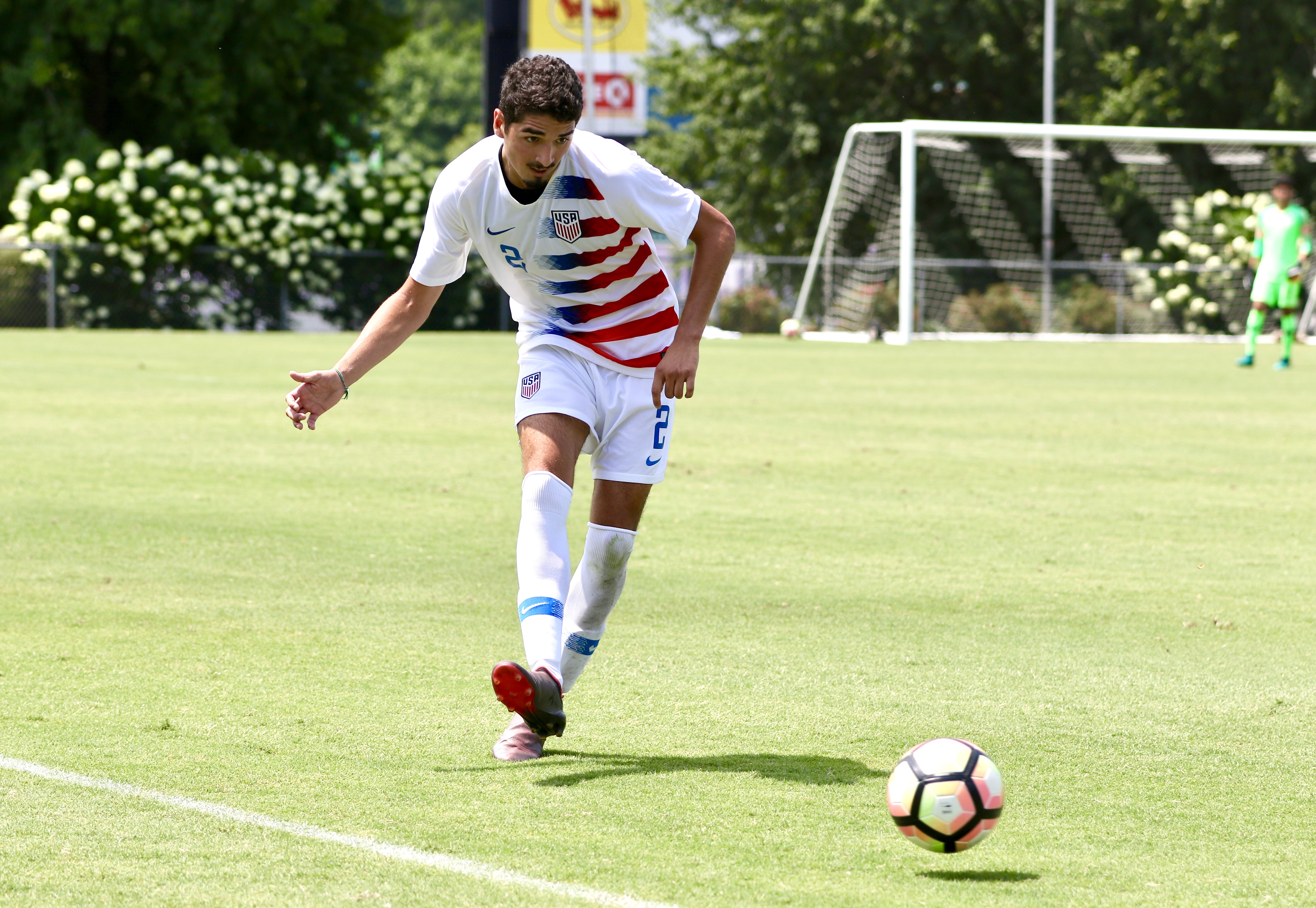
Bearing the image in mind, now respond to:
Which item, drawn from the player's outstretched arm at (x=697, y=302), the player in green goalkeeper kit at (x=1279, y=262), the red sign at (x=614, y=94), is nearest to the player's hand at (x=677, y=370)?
the player's outstretched arm at (x=697, y=302)

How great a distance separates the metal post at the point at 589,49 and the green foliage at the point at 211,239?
14.9 ft

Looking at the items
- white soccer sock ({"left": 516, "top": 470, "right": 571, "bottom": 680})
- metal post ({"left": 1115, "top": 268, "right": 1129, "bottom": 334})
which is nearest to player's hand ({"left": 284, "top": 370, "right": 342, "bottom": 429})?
white soccer sock ({"left": 516, "top": 470, "right": 571, "bottom": 680})

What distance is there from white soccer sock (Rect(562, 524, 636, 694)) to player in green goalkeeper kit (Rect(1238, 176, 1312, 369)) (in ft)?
67.0

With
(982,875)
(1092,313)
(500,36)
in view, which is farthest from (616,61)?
(982,875)

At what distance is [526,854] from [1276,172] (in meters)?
39.0

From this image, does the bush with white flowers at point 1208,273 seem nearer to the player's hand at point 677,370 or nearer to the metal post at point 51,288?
the metal post at point 51,288

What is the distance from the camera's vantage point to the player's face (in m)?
4.79

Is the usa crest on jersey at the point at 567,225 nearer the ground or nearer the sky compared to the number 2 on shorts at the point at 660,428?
nearer the sky

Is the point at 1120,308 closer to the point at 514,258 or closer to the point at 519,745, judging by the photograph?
the point at 514,258

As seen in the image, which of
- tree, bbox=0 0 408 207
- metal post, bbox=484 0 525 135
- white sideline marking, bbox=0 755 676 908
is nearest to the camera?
white sideline marking, bbox=0 755 676 908

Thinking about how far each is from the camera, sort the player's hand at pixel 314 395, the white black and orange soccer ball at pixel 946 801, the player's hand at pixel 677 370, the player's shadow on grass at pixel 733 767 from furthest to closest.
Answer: the player's hand at pixel 314 395
the player's hand at pixel 677 370
the player's shadow on grass at pixel 733 767
the white black and orange soccer ball at pixel 946 801

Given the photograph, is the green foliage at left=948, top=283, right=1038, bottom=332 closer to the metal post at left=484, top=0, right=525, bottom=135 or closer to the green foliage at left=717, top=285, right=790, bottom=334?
the green foliage at left=717, top=285, right=790, bottom=334

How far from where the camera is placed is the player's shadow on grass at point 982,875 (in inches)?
152

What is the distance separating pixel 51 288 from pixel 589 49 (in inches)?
488
